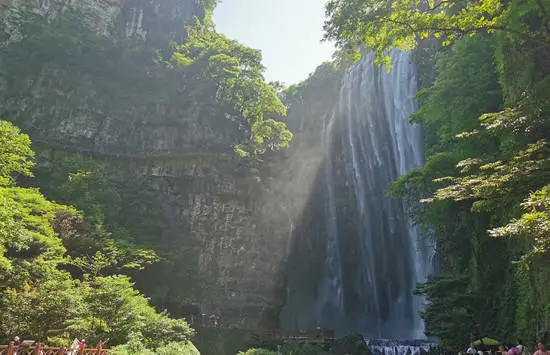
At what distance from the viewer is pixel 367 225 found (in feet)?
97.9

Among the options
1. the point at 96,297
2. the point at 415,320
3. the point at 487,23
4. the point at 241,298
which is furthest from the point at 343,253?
the point at 487,23

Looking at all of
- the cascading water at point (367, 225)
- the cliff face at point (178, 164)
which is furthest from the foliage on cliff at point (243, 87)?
the cascading water at point (367, 225)

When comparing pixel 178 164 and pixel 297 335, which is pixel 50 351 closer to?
pixel 297 335

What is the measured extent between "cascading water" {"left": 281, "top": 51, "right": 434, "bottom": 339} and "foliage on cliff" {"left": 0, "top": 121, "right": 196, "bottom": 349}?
16020 millimetres

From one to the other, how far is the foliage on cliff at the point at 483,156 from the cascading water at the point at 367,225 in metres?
6.61

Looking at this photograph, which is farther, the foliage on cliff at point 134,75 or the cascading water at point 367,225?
the foliage on cliff at point 134,75

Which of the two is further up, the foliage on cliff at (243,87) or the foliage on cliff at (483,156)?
the foliage on cliff at (243,87)

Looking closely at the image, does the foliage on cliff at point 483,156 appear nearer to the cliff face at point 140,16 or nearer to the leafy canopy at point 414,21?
the leafy canopy at point 414,21

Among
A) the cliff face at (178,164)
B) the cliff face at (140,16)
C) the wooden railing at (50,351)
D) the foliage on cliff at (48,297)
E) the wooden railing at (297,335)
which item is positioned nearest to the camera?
the wooden railing at (50,351)

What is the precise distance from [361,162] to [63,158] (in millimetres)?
20942

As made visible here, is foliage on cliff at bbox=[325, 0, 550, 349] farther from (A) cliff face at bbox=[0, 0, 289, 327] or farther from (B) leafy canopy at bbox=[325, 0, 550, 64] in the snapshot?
(A) cliff face at bbox=[0, 0, 289, 327]

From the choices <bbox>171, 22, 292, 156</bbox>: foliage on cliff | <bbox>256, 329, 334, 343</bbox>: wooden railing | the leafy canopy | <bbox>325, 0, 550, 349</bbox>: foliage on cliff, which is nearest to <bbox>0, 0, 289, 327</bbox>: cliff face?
<bbox>171, 22, 292, 156</bbox>: foliage on cliff

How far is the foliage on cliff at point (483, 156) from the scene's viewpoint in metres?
7.13

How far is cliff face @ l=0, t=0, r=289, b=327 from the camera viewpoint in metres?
25.5
